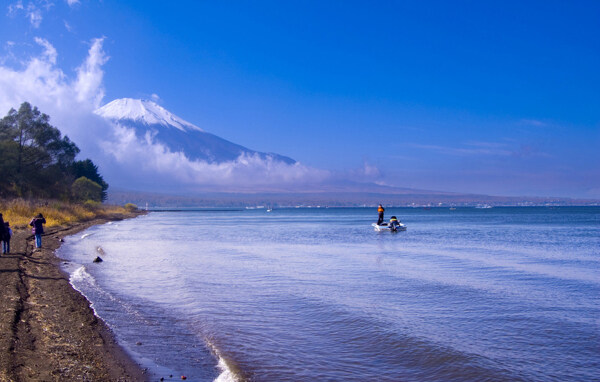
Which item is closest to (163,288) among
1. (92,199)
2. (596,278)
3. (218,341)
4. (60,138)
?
(218,341)

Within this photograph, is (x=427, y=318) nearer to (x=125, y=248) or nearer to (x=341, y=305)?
(x=341, y=305)

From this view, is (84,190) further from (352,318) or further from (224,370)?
(224,370)

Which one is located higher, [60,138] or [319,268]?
[60,138]

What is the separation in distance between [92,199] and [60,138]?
2850 cm

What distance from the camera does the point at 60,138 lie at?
218 ft

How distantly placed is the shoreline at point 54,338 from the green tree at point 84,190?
70.6m

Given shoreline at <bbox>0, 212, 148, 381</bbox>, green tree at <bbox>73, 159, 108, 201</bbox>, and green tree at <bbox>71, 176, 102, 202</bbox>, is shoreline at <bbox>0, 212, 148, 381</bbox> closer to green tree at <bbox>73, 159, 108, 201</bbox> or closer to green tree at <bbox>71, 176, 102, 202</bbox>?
green tree at <bbox>71, 176, 102, 202</bbox>

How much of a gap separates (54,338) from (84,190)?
84308 mm

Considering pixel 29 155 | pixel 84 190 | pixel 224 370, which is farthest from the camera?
pixel 84 190

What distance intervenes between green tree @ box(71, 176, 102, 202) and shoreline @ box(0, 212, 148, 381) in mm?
70573

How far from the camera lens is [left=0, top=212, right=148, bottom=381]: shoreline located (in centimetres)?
686

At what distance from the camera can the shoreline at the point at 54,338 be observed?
22.5 feet

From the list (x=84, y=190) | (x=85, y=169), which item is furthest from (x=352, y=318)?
(x=85, y=169)

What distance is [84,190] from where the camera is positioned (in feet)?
283
